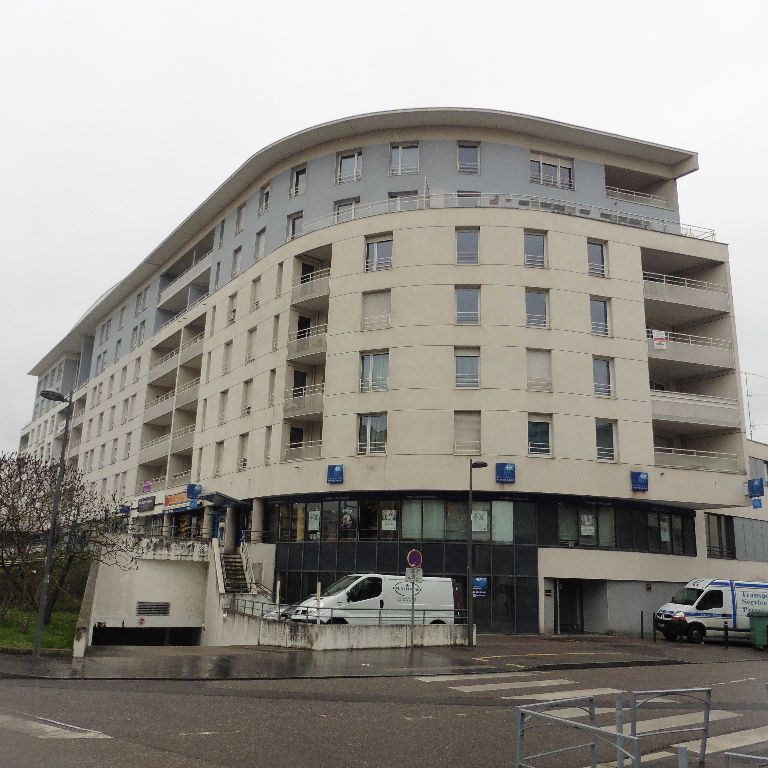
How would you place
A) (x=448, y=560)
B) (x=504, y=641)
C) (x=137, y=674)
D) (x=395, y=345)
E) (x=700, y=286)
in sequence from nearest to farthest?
(x=137, y=674) → (x=504, y=641) → (x=448, y=560) → (x=395, y=345) → (x=700, y=286)

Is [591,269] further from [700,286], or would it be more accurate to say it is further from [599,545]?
[599,545]

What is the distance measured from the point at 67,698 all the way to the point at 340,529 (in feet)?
66.6

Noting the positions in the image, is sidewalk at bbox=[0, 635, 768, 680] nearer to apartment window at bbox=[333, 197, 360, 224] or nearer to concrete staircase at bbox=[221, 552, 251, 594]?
concrete staircase at bbox=[221, 552, 251, 594]

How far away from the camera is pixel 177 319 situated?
51094mm

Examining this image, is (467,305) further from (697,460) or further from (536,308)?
(697,460)

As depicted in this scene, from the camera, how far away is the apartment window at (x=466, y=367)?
1298 inches

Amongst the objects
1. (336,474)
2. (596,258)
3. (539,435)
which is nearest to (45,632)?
(336,474)

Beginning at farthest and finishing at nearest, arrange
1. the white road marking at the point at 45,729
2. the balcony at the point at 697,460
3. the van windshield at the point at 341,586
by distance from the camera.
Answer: the balcony at the point at 697,460, the van windshield at the point at 341,586, the white road marking at the point at 45,729

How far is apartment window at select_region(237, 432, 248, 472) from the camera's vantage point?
38844mm

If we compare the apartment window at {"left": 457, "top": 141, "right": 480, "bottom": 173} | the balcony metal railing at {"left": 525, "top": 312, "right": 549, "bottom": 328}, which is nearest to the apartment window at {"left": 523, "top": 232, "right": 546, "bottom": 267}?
the balcony metal railing at {"left": 525, "top": 312, "right": 549, "bottom": 328}

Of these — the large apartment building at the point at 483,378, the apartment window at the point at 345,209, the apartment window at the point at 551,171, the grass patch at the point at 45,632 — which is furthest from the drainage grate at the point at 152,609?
the apartment window at the point at 551,171

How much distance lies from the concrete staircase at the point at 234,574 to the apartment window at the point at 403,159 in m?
20.3

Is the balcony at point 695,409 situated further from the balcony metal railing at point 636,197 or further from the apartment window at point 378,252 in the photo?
the apartment window at point 378,252

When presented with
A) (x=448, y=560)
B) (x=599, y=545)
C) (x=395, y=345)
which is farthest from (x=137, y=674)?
(x=599, y=545)
